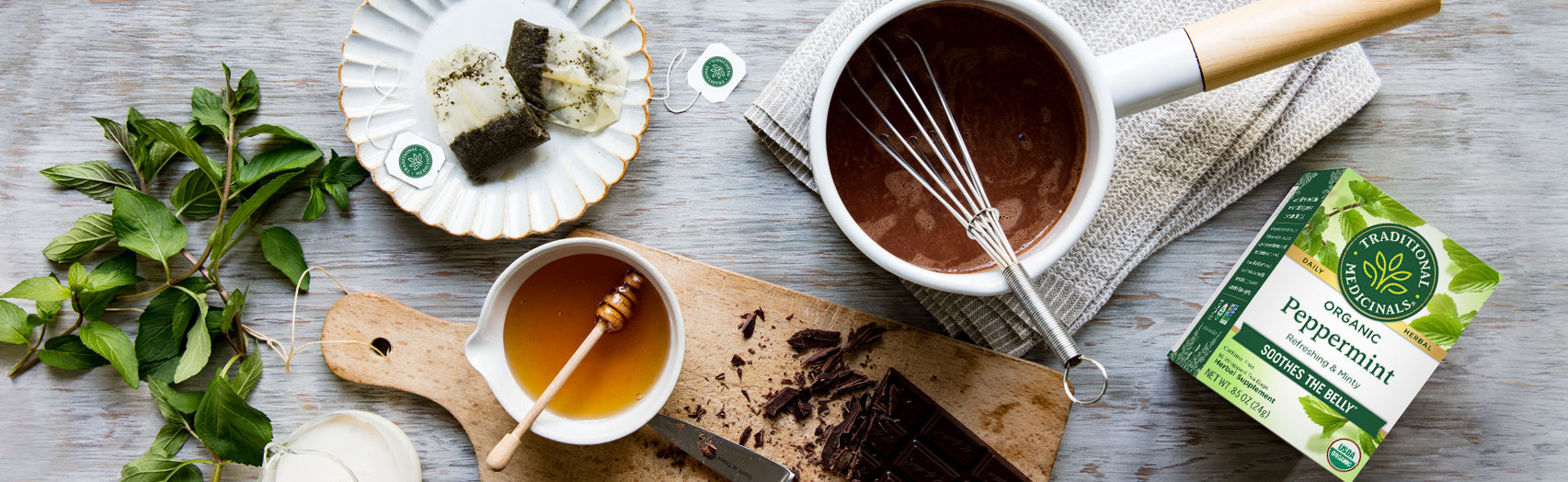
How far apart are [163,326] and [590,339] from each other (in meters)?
0.70

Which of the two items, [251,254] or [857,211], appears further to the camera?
[251,254]

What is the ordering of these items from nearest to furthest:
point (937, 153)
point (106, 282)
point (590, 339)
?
point (937, 153) < point (590, 339) < point (106, 282)

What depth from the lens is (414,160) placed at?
119cm

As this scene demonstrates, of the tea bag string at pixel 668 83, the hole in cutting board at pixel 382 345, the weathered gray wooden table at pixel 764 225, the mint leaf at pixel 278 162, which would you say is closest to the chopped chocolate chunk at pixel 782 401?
the weathered gray wooden table at pixel 764 225

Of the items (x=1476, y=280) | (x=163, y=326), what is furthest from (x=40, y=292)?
(x=1476, y=280)

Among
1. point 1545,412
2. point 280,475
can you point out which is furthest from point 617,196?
point 1545,412

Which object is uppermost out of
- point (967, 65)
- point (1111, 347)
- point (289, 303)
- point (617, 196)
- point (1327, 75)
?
point (967, 65)

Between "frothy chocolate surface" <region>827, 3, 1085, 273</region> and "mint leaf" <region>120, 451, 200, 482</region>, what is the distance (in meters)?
1.10

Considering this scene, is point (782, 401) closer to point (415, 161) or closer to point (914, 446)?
point (914, 446)

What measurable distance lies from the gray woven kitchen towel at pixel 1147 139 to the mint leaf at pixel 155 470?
102 cm

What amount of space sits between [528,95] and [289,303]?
521 mm

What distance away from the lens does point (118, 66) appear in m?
1.28

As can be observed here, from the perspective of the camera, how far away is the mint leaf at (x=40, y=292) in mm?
1179

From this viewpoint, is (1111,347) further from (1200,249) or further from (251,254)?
(251,254)
